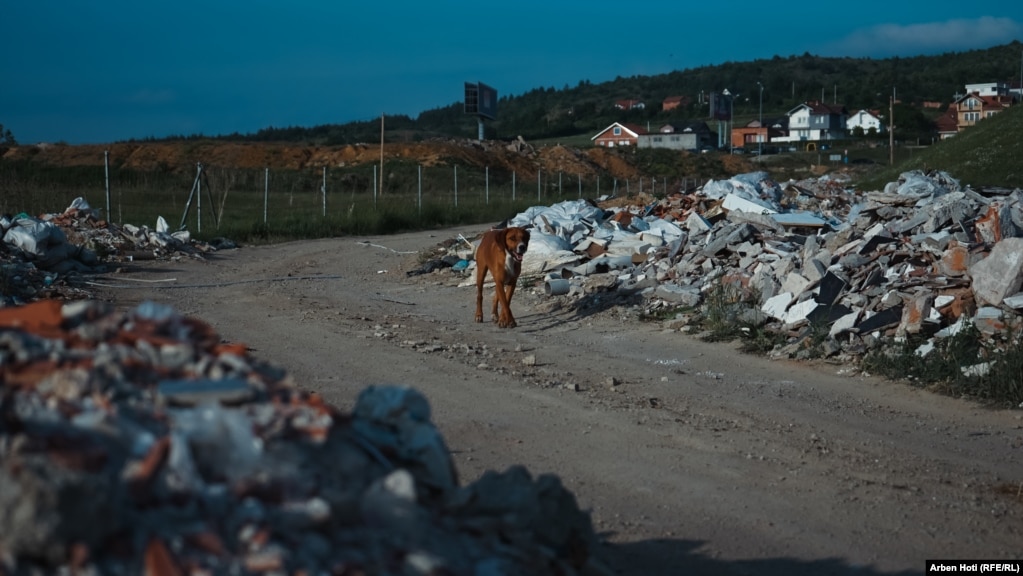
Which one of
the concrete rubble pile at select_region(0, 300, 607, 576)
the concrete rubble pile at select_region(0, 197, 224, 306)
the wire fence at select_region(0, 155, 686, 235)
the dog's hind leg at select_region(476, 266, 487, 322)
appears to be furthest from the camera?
the wire fence at select_region(0, 155, 686, 235)

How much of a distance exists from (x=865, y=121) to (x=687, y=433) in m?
123

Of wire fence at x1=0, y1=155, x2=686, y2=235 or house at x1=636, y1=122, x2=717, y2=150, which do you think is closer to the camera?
wire fence at x1=0, y1=155, x2=686, y2=235

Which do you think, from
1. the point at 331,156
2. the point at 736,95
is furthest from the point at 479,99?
the point at 736,95

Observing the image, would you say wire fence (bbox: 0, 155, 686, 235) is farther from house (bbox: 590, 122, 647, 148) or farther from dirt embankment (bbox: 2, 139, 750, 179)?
house (bbox: 590, 122, 647, 148)

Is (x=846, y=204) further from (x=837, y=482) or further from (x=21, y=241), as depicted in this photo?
(x=837, y=482)

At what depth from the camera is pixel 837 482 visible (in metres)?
6.08

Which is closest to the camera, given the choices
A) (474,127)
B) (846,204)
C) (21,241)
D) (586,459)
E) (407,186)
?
(586,459)

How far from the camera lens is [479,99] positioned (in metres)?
84.9

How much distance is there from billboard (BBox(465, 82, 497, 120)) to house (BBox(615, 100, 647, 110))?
64712 millimetres

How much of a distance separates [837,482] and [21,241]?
1410 cm

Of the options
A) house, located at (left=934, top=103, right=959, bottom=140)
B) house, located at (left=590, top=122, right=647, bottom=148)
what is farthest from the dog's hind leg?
house, located at (left=590, top=122, right=647, bottom=148)

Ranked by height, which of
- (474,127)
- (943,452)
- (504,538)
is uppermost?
(474,127)

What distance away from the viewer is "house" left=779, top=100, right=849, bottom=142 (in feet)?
375

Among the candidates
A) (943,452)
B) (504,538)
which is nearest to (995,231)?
(943,452)
